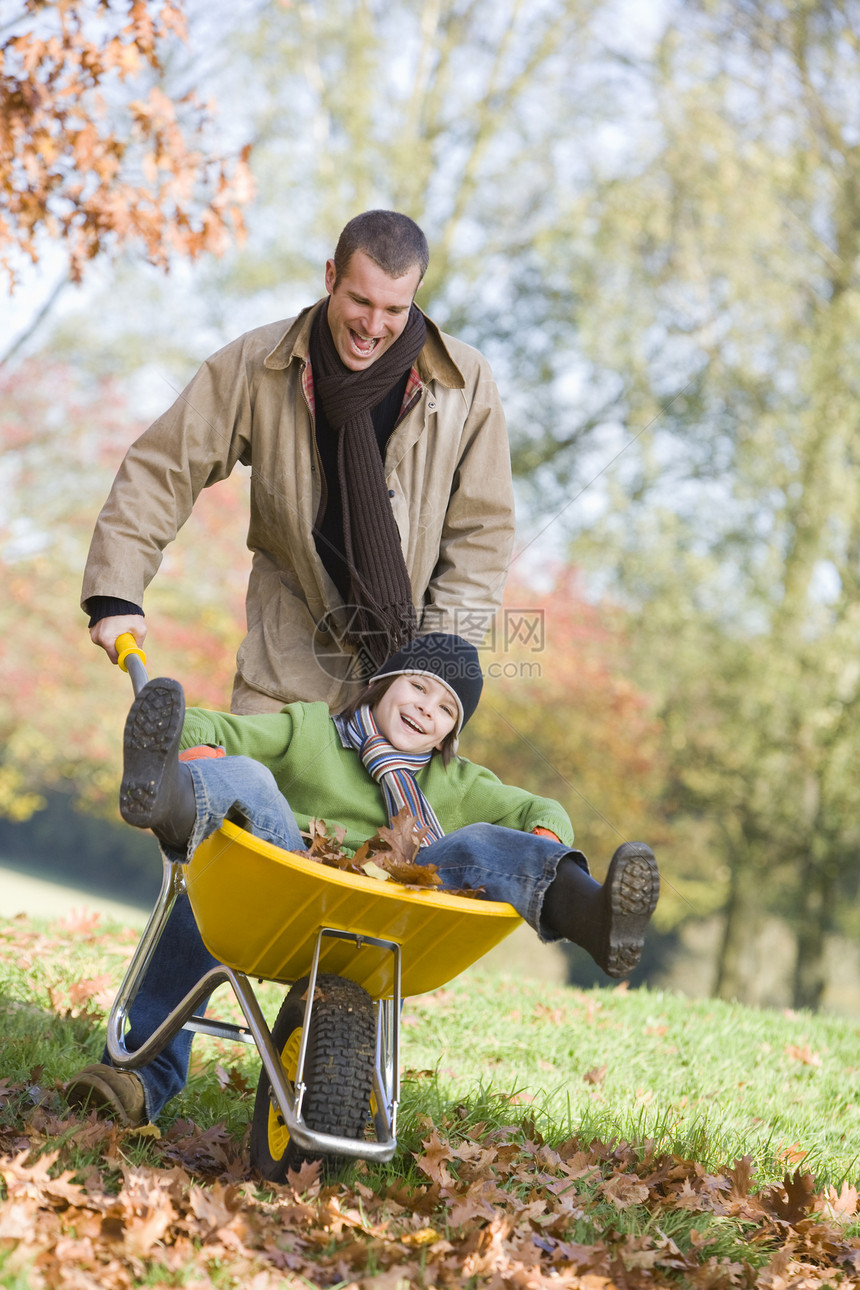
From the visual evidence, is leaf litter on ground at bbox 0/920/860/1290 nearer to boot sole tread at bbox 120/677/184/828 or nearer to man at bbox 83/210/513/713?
boot sole tread at bbox 120/677/184/828

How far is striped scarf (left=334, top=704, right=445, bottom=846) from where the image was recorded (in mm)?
2783

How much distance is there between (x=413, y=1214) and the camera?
2.35 m

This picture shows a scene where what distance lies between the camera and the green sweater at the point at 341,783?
270 cm

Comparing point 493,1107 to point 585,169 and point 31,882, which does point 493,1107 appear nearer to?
point 585,169

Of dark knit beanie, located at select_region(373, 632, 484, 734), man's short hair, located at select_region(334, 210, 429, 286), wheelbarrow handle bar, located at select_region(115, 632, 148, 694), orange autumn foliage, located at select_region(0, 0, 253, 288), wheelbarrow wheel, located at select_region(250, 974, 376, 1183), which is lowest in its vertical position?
wheelbarrow wheel, located at select_region(250, 974, 376, 1183)

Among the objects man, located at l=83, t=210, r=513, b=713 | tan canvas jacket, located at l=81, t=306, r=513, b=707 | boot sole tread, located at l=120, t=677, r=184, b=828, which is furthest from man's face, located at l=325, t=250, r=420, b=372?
boot sole tread, located at l=120, t=677, r=184, b=828

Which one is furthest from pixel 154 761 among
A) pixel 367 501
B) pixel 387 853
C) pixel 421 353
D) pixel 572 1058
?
pixel 572 1058

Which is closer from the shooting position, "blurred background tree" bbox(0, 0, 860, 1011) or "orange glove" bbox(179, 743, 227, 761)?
"orange glove" bbox(179, 743, 227, 761)

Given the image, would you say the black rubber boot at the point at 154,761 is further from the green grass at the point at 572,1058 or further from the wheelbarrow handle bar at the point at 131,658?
the green grass at the point at 572,1058

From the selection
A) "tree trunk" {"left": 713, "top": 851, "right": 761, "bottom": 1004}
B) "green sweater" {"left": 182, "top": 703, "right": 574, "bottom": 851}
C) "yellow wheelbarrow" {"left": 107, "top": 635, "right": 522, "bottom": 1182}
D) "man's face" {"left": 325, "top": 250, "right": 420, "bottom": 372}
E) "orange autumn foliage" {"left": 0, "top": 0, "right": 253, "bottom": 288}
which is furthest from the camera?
"tree trunk" {"left": 713, "top": 851, "right": 761, "bottom": 1004}

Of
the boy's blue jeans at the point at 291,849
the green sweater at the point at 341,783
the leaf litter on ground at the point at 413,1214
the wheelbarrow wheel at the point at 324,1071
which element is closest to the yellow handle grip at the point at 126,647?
the green sweater at the point at 341,783

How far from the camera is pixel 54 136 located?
5.25 m

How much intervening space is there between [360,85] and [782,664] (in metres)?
7.71

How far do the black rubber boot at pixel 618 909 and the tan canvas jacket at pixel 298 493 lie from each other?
43.5 inches
